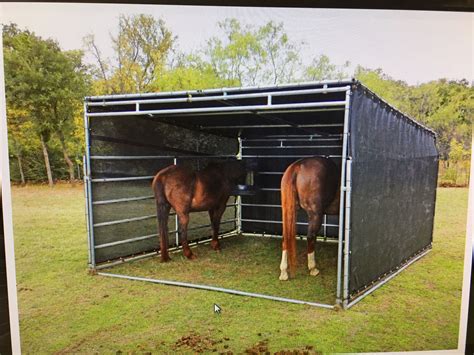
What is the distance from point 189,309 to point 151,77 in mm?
2056

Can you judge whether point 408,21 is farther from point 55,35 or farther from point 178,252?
point 178,252

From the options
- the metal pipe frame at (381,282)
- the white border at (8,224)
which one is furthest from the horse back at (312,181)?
the white border at (8,224)

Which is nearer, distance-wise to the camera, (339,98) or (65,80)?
(65,80)

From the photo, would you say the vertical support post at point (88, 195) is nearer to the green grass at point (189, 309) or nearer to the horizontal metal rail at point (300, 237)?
the green grass at point (189, 309)

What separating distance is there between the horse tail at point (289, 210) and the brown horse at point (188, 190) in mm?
1131

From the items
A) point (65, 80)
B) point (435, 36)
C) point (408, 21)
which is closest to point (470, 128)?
point (435, 36)

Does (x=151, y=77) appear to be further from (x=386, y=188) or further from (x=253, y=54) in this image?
(x=386, y=188)

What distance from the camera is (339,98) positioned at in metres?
2.93

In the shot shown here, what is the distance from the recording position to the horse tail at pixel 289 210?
9.98 ft

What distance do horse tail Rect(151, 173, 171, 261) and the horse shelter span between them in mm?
114

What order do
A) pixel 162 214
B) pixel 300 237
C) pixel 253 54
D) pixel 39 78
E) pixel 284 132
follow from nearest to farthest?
pixel 39 78
pixel 253 54
pixel 162 214
pixel 284 132
pixel 300 237

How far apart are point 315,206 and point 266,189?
2011 millimetres

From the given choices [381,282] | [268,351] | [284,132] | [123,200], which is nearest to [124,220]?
[123,200]

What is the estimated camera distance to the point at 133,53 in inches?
89.9
